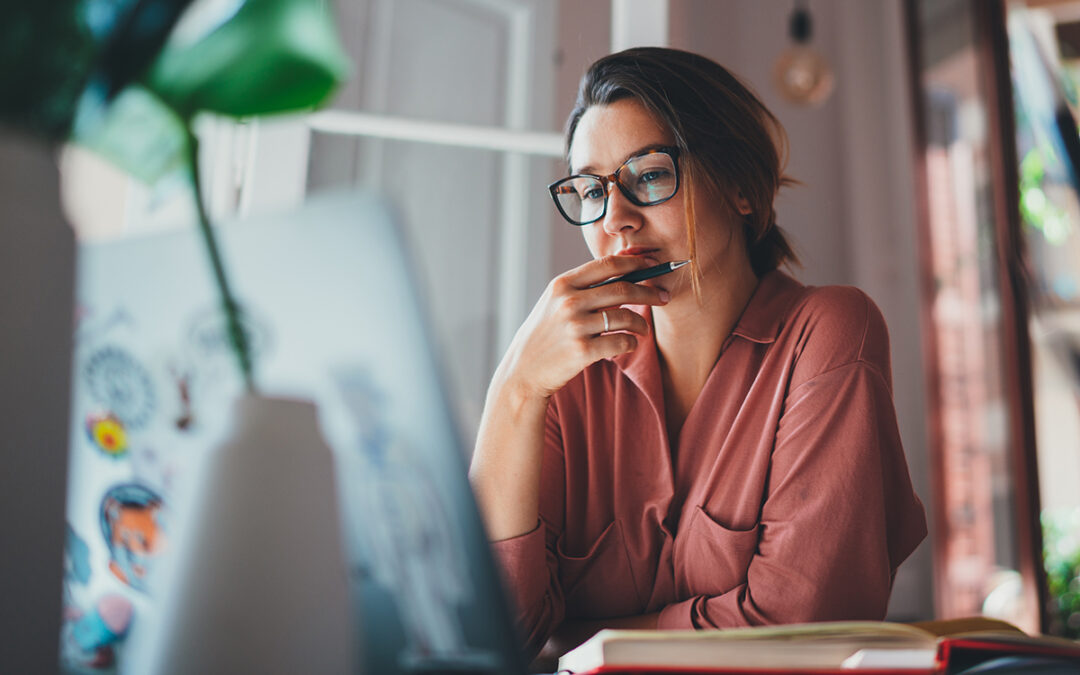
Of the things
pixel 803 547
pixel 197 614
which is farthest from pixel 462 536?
pixel 803 547

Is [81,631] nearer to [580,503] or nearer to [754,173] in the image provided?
[580,503]

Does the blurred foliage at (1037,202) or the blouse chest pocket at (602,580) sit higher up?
the blurred foliage at (1037,202)

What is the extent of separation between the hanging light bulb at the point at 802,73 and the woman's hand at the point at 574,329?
186 cm

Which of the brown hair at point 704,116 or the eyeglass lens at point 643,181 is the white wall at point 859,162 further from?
the eyeglass lens at point 643,181

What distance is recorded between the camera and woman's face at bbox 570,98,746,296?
985 mm

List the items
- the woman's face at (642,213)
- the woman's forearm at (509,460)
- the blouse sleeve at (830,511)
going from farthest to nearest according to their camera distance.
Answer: the woman's face at (642,213), the woman's forearm at (509,460), the blouse sleeve at (830,511)

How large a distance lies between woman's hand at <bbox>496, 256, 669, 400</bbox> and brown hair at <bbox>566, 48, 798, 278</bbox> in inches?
4.4

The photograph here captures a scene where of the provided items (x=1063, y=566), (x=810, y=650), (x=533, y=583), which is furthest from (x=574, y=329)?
(x=1063, y=566)

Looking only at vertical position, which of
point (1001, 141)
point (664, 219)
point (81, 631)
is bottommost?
point (81, 631)

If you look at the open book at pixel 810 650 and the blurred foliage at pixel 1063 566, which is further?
the blurred foliage at pixel 1063 566

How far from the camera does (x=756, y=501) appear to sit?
874 mm

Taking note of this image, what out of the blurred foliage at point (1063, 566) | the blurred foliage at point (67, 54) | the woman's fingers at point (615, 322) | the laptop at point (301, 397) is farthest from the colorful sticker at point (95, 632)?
the blurred foliage at point (1063, 566)

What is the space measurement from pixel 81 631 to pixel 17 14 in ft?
0.83

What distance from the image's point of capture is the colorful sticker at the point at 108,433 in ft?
1.15
